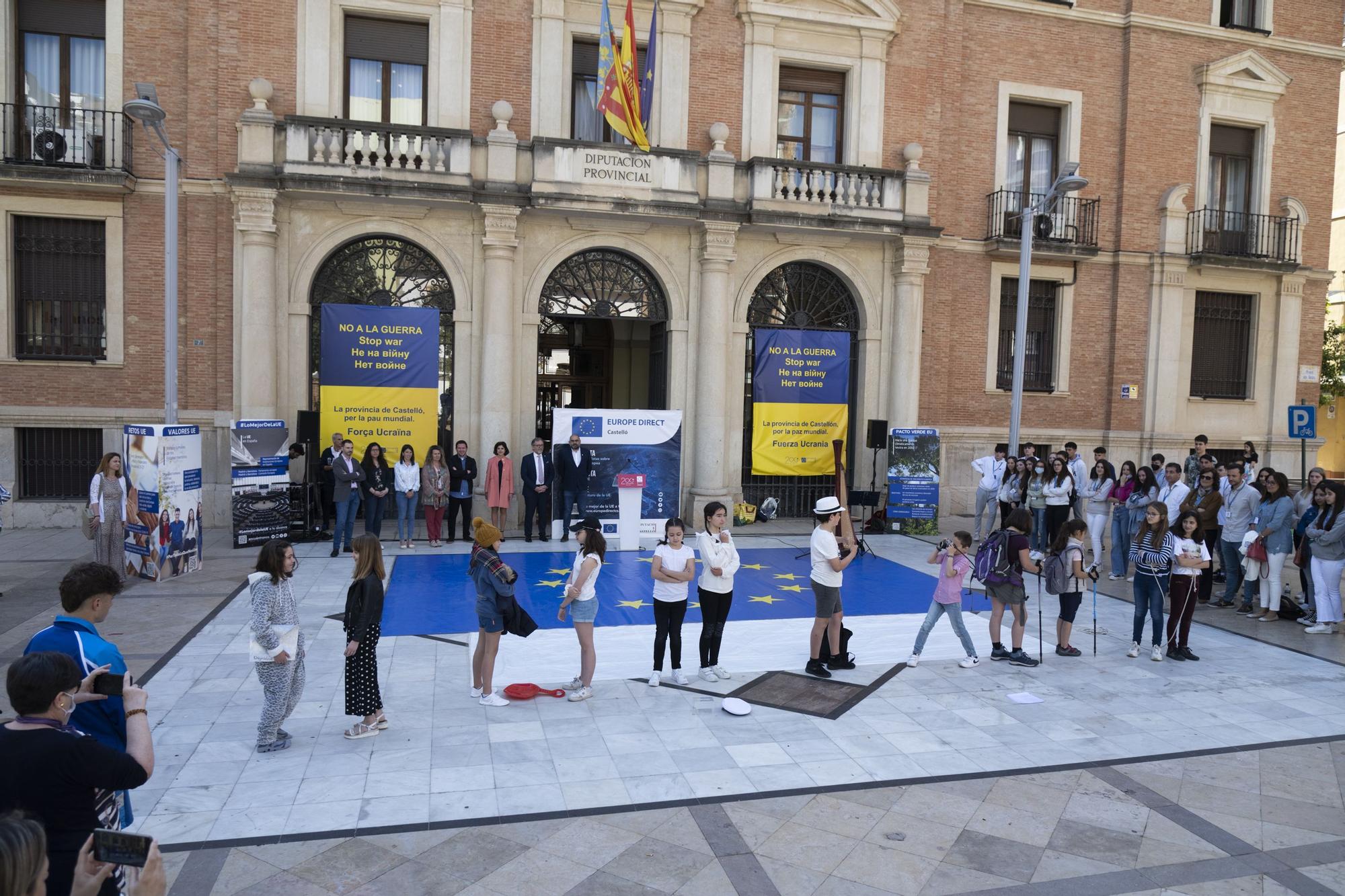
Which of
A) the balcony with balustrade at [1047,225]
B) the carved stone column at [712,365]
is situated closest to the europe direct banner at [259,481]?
the carved stone column at [712,365]

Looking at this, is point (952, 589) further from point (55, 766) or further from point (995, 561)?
point (55, 766)

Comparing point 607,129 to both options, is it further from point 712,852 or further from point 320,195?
point 712,852

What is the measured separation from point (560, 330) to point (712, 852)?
62.3ft

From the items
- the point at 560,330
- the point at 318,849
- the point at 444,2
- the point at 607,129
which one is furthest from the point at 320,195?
the point at 318,849

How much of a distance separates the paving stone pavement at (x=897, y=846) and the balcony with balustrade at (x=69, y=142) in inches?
550

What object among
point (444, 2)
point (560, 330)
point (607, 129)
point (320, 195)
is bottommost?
point (560, 330)

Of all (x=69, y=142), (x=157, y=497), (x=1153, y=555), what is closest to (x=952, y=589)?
(x=1153, y=555)

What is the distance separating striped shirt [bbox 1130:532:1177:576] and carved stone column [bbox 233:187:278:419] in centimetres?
1394

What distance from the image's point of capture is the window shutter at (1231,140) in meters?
22.1

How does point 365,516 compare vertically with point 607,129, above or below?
below

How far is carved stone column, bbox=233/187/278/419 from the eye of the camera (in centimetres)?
1574

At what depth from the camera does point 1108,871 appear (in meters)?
5.32

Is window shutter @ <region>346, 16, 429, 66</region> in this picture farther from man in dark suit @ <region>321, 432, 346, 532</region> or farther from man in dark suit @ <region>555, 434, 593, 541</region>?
man in dark suit @ <region>555, 434, 593, 541</region>

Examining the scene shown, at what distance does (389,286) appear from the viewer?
16906 mm
